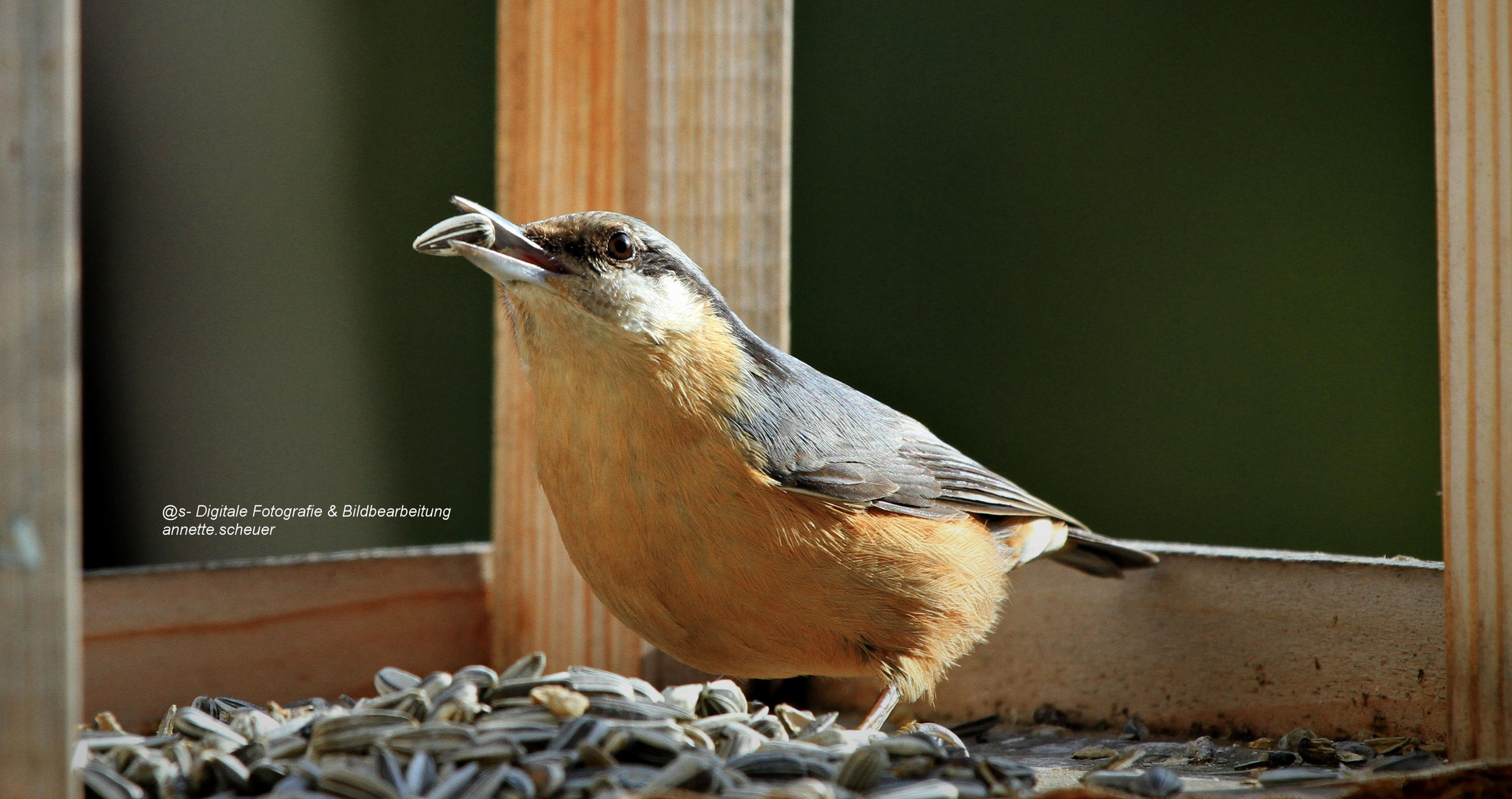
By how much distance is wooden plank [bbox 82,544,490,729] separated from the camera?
110 inches

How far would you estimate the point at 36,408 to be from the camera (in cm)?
142

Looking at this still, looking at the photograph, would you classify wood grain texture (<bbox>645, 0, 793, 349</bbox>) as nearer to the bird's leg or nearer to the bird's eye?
the bird's eye

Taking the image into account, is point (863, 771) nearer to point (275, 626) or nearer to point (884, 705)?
point (884, 705)

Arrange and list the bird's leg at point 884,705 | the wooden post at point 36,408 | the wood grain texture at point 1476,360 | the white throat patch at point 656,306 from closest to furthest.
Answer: the wooden post at point 36,408 < the wood grain texture at point 1476,360 < the white throat patch at point 656,306 < the bird's leg at point 884,705

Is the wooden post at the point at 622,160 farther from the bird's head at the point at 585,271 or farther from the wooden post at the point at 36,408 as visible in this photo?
the wooden post at the point at 36,408

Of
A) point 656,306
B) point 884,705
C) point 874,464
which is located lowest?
point 884,705

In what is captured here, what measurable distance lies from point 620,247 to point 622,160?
2.13 feet

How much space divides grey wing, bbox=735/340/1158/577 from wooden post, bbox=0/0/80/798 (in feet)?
4.07

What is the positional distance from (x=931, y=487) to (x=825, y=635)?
0.48 meters

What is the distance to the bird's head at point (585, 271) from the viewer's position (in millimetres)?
2328

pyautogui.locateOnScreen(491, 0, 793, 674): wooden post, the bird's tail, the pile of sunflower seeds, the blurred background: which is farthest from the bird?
the blurred background

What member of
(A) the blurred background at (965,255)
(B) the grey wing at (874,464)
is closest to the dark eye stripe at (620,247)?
(B) the grey wing at (874,464)

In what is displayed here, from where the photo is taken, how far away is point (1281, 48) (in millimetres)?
5113

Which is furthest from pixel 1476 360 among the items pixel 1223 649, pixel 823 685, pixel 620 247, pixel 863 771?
pixel 823 685
